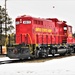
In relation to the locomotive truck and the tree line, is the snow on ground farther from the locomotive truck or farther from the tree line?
the tree line

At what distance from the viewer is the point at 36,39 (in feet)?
81.2

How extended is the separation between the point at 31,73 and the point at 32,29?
419 inches

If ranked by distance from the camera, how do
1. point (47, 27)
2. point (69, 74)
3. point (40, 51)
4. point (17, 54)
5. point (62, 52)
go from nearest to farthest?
point (69, 74) < point (17, 54) < point (40, 51) < point (47, 27) < point (62, 52)

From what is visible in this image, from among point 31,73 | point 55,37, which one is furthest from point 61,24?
point 31,73

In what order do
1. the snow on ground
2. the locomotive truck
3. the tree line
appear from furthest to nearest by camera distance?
the tree line < the locomotive truck < the snow on ground

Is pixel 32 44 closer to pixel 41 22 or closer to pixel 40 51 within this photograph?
pixel 40 51

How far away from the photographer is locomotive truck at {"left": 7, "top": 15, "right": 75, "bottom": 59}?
75.4ft

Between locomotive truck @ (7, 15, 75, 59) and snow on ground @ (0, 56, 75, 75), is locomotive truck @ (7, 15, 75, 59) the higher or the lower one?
the higher one

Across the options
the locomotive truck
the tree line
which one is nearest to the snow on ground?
the locomotive truck

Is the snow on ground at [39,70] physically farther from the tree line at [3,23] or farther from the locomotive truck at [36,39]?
the tree line at [3,23]

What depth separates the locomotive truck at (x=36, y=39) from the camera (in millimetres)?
22969

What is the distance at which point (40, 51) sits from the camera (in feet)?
80.1

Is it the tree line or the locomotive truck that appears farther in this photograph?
the tree line

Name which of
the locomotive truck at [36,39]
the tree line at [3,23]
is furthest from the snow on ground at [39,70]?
the tree line at [3,23]
